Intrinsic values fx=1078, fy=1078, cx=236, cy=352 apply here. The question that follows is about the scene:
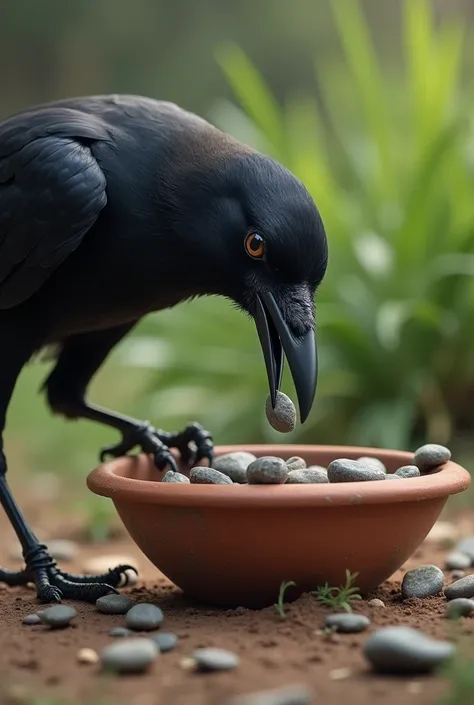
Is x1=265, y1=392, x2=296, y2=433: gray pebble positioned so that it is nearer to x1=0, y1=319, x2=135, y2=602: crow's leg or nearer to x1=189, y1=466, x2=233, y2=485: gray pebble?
x1=189, y1=466, x2=233, y2=485: gray pebble

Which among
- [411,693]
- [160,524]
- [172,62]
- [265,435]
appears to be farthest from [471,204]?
[172,62]

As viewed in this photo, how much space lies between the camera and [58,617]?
2.92m

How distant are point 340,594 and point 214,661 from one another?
623 mm

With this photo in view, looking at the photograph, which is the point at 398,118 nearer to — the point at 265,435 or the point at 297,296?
the point at 265,435

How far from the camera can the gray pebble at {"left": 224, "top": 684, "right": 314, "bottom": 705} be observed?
2.14 m

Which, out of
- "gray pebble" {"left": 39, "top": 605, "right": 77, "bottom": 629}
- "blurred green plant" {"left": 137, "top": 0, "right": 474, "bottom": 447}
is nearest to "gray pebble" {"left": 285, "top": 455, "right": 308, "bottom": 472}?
"gray pebble" {"left": 39, "top": 605, "right": 77, "bottom": 629}

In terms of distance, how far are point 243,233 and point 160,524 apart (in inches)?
35.3

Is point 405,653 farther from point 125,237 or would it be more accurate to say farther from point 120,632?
point 125,237

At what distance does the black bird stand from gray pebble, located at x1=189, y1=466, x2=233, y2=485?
29 cm

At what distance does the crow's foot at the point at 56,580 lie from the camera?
3.40m

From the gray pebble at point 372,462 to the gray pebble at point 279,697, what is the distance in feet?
3.52

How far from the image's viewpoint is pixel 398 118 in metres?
7.14

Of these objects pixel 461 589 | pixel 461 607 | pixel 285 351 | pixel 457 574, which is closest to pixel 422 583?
pixel 461 589

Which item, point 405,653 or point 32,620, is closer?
point 405,653
